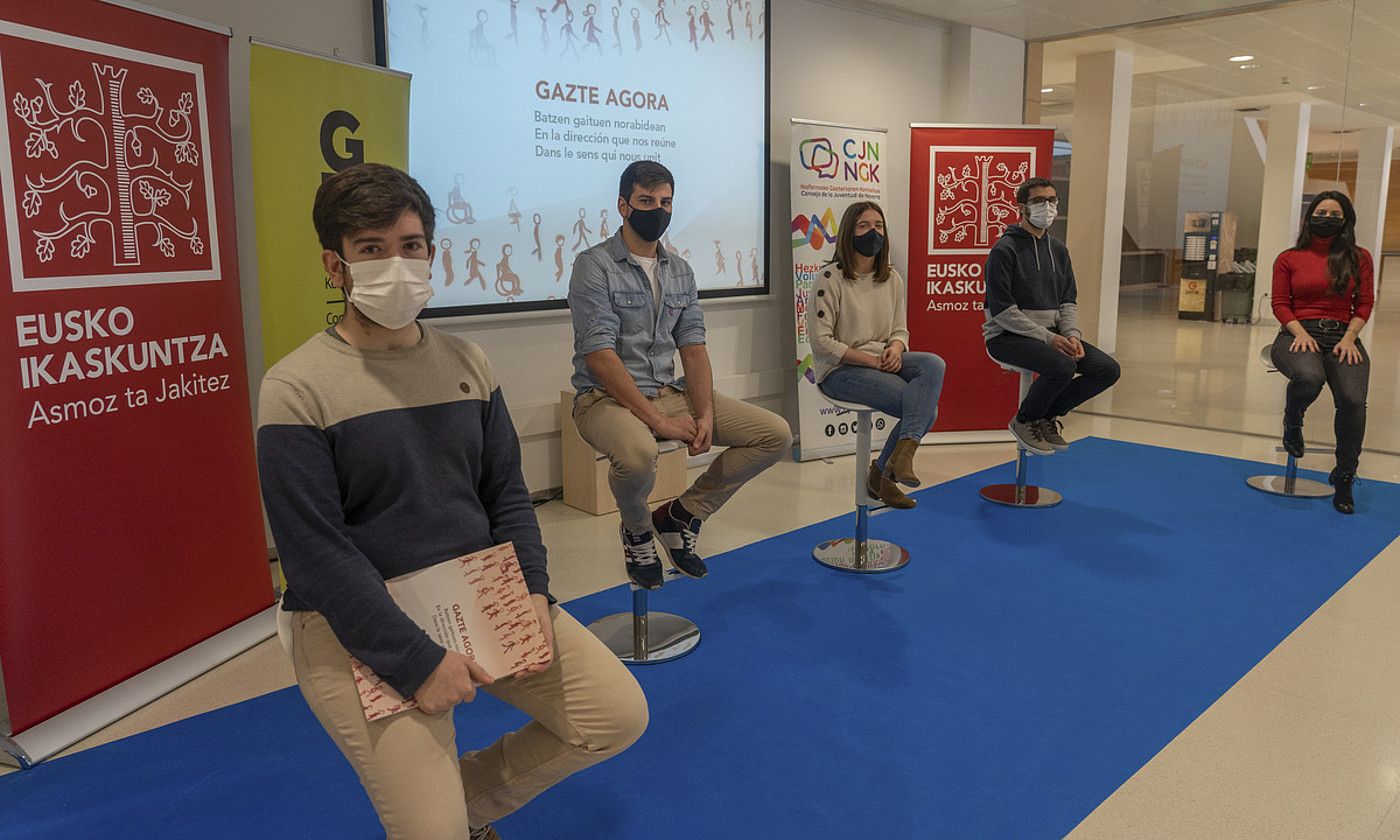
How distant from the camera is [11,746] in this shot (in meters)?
2.54

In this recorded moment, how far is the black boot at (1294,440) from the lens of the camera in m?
4.93

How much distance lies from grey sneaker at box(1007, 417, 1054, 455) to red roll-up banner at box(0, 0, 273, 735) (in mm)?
3431

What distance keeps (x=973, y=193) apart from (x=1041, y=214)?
1.72 meters

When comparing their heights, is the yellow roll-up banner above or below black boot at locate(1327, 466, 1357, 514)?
above

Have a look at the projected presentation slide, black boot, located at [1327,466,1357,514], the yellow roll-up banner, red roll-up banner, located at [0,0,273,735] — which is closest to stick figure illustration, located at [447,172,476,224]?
the projected presentation slide

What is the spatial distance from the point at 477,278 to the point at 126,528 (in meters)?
2.08

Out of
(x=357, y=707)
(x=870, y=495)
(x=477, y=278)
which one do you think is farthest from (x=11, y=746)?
(x=870, y=495)

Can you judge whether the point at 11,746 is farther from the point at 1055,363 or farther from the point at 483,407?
the point at 1055,363

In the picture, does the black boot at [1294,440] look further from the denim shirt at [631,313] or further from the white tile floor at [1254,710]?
the denim shirt at [631,313]

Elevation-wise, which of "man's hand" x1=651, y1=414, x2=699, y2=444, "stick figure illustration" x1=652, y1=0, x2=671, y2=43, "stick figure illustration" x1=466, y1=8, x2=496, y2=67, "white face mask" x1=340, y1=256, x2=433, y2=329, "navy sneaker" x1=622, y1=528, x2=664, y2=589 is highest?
"stick figure illustration" x1=652, y1=0, x2=671, y2=43

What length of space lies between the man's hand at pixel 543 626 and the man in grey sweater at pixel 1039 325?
325cm

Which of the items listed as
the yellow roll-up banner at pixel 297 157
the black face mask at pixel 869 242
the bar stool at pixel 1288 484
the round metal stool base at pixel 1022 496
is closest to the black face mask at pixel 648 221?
the black face mask at pixel 869 242

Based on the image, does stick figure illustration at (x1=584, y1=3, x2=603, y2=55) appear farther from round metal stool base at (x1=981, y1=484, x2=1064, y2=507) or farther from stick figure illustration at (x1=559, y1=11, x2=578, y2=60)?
round metal stool base at (x1=981, y1=484, x2=1064, y2=507)

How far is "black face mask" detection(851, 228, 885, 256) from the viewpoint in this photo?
12.6 feet
